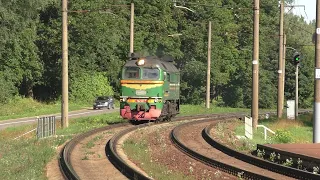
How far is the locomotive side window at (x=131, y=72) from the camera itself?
98.8 feet

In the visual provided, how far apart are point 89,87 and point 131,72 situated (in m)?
37.1

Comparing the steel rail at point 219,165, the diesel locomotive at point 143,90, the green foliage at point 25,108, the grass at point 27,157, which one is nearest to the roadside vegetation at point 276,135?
the steel rail at point 219,165

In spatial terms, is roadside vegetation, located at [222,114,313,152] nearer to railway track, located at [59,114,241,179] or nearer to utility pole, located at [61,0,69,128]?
railway track, located at [59,114,241,179]

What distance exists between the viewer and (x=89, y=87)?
219ft

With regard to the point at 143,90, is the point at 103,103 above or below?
below

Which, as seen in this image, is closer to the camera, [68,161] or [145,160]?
[68,161]

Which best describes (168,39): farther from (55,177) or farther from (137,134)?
(55,177)

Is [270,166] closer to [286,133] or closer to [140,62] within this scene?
[286,133]

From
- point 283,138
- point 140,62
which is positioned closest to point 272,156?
point 283,138

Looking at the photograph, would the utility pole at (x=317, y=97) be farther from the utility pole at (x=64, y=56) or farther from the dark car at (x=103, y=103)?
the dark car at (x=103, y=103)

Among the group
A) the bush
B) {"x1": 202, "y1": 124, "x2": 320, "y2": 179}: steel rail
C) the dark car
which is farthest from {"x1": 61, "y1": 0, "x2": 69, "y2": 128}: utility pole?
the dark car

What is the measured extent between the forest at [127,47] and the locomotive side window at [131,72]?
1690 cm

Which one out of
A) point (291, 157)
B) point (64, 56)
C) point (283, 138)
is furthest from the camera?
point (64, 56)

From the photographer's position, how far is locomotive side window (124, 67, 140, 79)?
3011 centimetres
